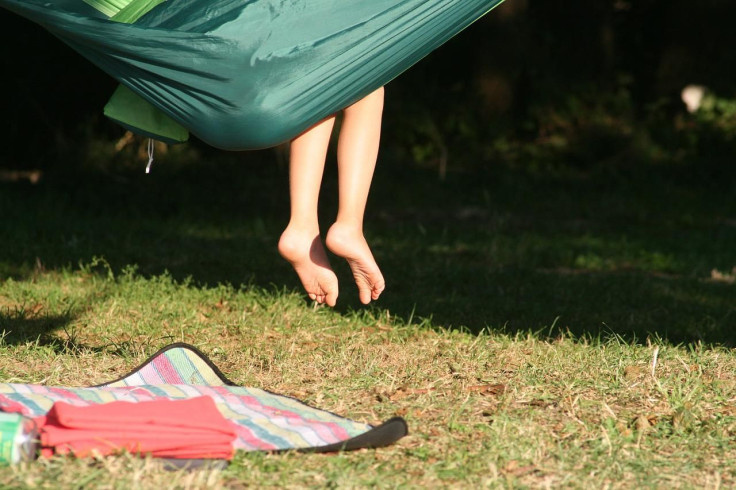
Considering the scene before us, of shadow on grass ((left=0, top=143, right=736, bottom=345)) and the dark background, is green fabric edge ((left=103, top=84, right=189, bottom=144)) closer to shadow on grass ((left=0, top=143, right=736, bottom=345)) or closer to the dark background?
shadow on grass ((left=0, top=143, right=736, bottom=345))

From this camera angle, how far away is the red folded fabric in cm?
231

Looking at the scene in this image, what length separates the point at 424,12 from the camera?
2949 mm

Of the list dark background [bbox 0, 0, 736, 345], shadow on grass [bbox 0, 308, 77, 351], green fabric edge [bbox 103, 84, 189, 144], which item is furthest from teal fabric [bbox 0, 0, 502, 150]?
dark background [bbox 0, 0, 736, 345]

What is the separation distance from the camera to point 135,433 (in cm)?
233

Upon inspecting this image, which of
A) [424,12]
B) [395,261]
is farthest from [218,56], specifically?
[395,261]

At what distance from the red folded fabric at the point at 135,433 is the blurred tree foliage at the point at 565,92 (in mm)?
6413

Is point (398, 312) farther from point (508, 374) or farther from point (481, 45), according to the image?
point (481, 45)

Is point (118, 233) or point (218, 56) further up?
point (218, 56)

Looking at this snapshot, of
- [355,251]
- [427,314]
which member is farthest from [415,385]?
[427,314]

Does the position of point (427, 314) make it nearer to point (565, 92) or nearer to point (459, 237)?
point (459, 237)

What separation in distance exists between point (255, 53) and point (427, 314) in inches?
74.8

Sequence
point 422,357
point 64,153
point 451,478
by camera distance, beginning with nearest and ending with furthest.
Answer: point 451,478 → point 422,357 → point 64,153

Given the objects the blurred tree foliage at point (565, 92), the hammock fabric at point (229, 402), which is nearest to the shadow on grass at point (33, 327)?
the hammock fabric at point (229, 402)

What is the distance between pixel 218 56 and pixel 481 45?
23.4 feet
